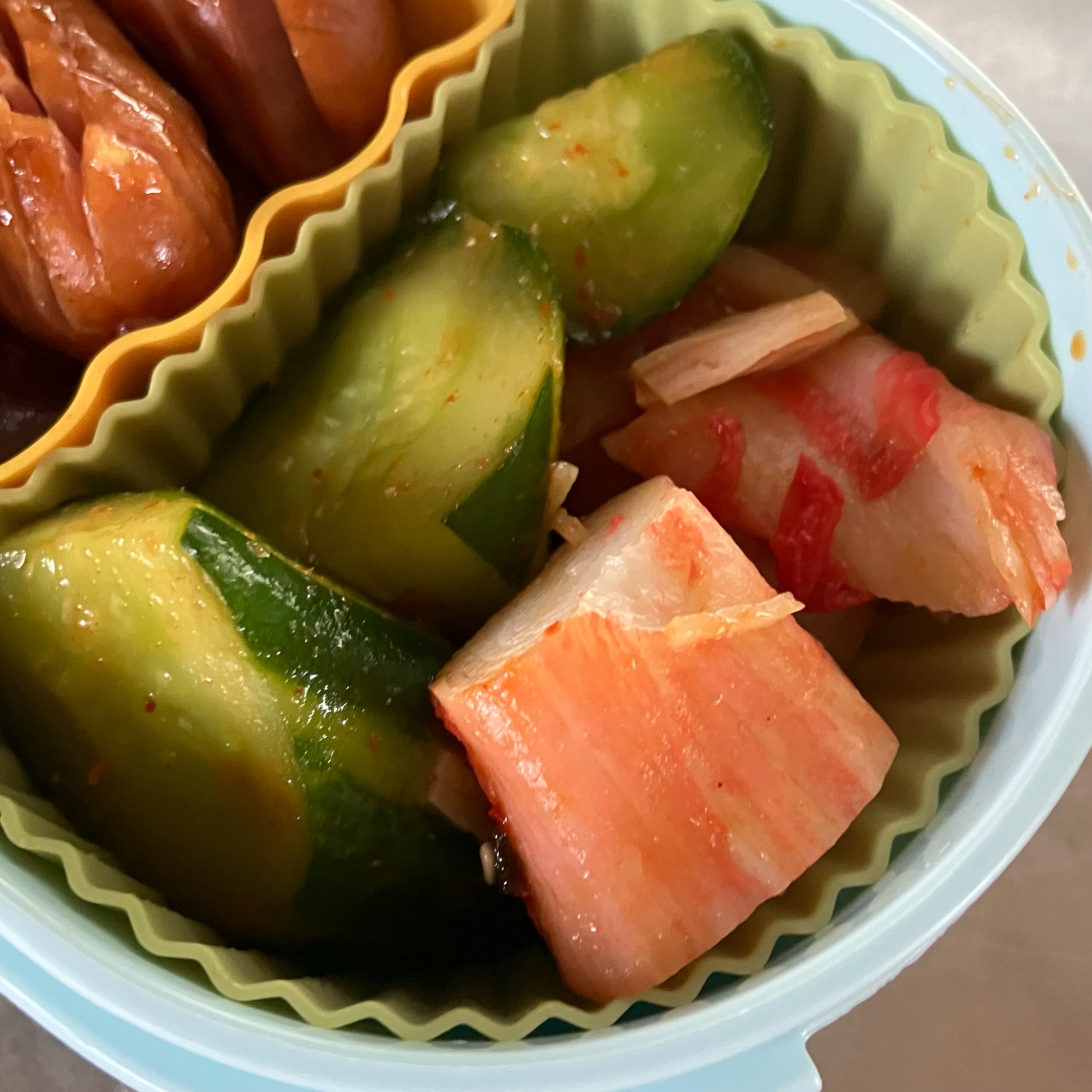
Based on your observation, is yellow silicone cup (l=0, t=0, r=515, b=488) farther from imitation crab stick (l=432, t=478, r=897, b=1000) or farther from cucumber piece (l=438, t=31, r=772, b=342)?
imitation crab stick (l=432, t=478, r=897, b=1000)

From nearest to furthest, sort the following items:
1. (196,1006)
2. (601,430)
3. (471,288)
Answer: (196,1006)
(471,288)
(601,430)

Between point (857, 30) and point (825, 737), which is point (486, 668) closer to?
point (825, 737)

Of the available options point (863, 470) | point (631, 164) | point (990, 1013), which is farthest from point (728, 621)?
point (990, 1013)

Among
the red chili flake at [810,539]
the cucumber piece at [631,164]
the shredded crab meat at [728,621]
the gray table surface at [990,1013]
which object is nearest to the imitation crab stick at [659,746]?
the shredded crab meat at [728,621]

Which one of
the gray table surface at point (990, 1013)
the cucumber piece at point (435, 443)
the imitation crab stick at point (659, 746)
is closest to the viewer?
the imitation crab stick at point (659, 746)

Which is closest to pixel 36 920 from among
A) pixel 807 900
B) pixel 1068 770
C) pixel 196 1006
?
pixel 196 1006

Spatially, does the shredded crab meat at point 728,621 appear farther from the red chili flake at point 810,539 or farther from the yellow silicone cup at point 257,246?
the yellow silicone cup at point 257,246

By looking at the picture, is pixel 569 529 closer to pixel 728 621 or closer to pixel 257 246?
pixel 728 621
